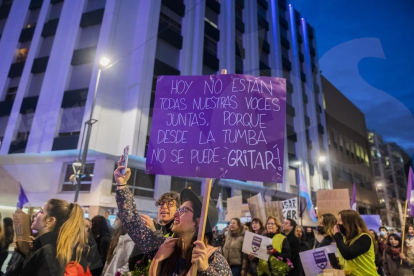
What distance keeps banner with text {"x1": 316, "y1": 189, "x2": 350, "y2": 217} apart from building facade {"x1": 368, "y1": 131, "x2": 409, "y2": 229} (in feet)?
192

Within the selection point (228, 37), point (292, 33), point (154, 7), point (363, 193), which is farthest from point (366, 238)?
point (363, 193)

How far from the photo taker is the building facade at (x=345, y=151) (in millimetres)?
38844

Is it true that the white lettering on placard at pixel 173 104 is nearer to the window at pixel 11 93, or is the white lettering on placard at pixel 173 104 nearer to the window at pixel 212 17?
the window at pixel 11 93

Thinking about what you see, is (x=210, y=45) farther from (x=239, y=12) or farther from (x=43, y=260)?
(x=43, y=260)

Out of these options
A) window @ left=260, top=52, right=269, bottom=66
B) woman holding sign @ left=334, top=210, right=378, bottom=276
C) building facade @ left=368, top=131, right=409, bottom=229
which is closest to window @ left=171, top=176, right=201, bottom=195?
window @ left=260, top=52, right=269, bottom=66

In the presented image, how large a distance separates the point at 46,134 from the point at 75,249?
16887 millimetres

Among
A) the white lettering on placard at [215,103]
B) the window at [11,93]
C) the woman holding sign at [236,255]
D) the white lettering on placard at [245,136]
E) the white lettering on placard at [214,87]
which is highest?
the window at [11,93]

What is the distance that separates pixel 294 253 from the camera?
216 inches

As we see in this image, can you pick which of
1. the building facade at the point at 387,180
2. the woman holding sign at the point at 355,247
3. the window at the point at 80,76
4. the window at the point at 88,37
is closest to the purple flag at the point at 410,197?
the woman holding sign at the point at 355,247

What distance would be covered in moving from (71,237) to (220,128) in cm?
160

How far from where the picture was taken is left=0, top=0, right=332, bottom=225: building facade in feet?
55.3

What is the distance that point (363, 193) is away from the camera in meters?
42.0

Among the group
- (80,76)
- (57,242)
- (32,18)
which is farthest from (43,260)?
(32,18)

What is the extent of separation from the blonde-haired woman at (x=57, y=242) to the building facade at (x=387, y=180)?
2610 inches
